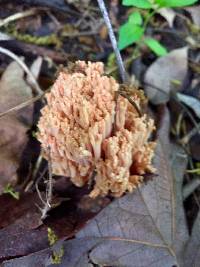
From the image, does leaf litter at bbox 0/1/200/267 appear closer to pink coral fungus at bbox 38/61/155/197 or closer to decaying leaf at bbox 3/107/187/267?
decaying leaf at bbox 3/107/187/267

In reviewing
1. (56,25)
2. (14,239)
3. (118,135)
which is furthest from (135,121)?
(56,25)

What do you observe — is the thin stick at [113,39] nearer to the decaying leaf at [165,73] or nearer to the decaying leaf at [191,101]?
the decaying leaf at [165,73]

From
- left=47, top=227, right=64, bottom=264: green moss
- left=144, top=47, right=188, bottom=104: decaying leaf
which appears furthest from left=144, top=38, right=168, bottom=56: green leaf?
left=47, top=227, right=64, bottom=264: green moss

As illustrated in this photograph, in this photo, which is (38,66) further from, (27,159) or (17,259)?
(17,259)

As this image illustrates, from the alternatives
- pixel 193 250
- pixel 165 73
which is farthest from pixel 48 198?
pixel 165 73

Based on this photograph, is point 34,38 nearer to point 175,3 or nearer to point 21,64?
point 21,64
